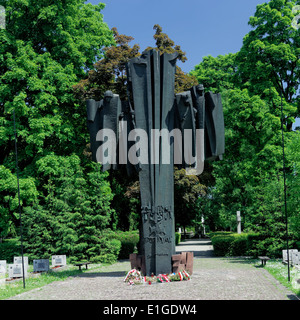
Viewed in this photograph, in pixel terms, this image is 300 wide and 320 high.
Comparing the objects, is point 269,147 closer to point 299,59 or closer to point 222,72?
point 299,59

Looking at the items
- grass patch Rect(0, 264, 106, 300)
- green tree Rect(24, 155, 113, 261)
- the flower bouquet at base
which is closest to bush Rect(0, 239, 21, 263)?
green tree Rect(24, 155, 113, 261)

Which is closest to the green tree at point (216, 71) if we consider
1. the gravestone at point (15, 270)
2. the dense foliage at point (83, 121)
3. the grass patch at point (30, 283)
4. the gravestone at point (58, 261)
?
the dense foliage at point (83, 121)

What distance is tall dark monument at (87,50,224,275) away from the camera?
11742 millimetres

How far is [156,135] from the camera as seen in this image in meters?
12.1

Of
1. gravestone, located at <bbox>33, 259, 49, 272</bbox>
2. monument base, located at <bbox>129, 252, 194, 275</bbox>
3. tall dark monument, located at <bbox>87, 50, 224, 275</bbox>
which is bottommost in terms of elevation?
gravestone, located at <bbox>33, 259, 49, 272</bbox>

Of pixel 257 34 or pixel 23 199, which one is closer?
pixel 23 199

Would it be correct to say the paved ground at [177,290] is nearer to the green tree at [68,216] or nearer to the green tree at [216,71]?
the green tree at [68,216]

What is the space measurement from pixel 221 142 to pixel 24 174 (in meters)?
12.3

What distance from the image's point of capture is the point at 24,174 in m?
21.0

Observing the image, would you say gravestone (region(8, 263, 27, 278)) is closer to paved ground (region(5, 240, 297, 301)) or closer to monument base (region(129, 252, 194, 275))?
paved ground (region(5, 240, 297, 301))

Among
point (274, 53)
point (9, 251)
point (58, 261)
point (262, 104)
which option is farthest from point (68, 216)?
point (274, 53)
